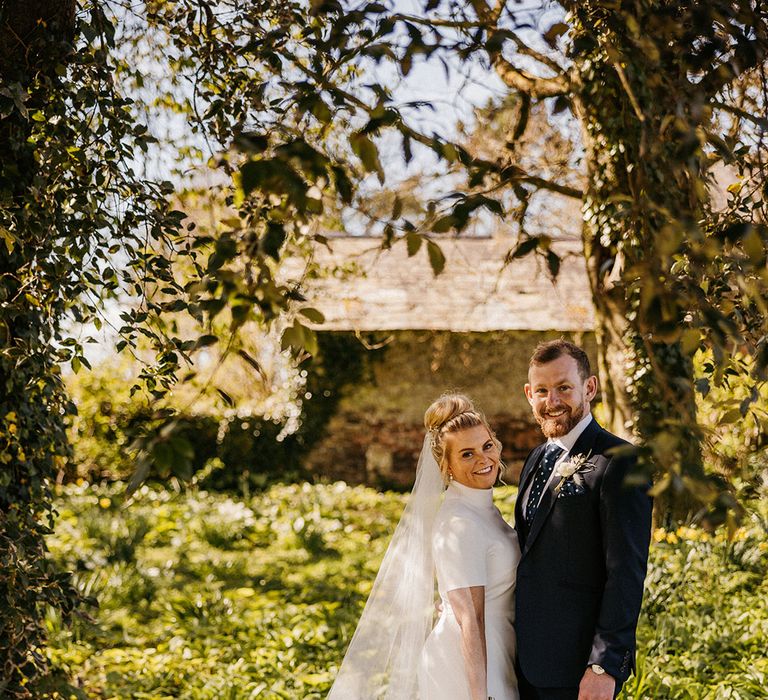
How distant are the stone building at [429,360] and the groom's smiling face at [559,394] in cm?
944

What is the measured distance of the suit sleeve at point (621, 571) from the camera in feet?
9.53

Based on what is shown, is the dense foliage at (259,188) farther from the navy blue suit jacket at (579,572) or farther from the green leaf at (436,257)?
the navy blue suit jacket at (579,572)

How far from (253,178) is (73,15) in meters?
2.55

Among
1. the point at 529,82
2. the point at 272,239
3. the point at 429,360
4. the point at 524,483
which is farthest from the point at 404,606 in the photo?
the point at 429,360

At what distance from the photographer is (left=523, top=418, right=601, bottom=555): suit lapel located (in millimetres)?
3168

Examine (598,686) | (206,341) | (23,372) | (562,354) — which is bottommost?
(598,686)

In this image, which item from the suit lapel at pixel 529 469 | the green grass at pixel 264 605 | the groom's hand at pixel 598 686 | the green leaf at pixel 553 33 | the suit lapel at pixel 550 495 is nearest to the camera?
the green leaf at pixel 553 33

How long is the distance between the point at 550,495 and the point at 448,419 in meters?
0.52

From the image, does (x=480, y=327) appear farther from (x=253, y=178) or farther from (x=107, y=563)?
(x=253, y=178)

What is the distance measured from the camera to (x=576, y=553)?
3.08m

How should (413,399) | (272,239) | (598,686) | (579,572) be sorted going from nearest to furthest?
(272,239) < (598,686) < (579,572) < (413,399)

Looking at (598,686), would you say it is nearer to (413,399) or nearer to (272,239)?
(272,239)

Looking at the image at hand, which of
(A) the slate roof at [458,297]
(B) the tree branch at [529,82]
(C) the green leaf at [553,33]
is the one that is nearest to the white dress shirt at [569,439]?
(C) the green leaf at [553,33]

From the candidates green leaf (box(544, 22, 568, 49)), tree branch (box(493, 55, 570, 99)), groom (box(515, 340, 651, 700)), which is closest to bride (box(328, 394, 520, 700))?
groom (box(515, 340, 651, 700))
